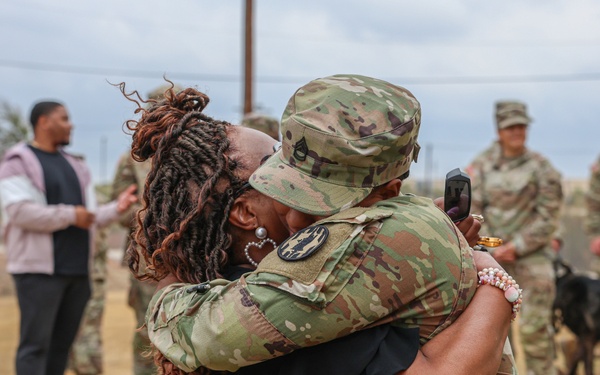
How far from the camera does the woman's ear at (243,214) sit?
1879mm

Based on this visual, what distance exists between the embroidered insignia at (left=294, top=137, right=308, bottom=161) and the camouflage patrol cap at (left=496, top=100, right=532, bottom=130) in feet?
16.9

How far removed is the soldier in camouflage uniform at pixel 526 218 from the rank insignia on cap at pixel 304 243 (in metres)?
4.86

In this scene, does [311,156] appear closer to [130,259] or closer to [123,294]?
[130,259]

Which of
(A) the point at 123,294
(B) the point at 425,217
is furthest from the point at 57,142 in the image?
(A) the point at 123,294

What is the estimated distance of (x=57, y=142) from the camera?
5680mm

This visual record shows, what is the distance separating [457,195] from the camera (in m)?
1.90

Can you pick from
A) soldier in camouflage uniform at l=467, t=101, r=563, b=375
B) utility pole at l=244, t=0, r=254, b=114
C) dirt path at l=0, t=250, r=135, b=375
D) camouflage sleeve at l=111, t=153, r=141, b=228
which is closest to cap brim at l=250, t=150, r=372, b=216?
camouflage sleeve at l=111, t=153, r=141, b=228

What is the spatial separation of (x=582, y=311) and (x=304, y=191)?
5.57 meters

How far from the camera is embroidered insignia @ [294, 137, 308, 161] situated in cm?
167

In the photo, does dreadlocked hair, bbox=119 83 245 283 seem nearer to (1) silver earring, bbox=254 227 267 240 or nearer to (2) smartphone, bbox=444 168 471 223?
(1) silver earring, bbox=254 227 267 240

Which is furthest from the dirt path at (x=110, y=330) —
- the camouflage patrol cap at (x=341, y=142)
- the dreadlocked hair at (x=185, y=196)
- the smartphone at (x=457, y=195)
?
the camouflage patrol cap at (x=341, y=142)

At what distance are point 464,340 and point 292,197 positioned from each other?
1.45ft

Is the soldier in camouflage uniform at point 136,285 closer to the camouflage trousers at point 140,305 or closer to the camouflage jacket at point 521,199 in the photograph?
the camouflage trousers at point 140,305

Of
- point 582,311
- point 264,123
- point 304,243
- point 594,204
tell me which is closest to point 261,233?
point 304,243
